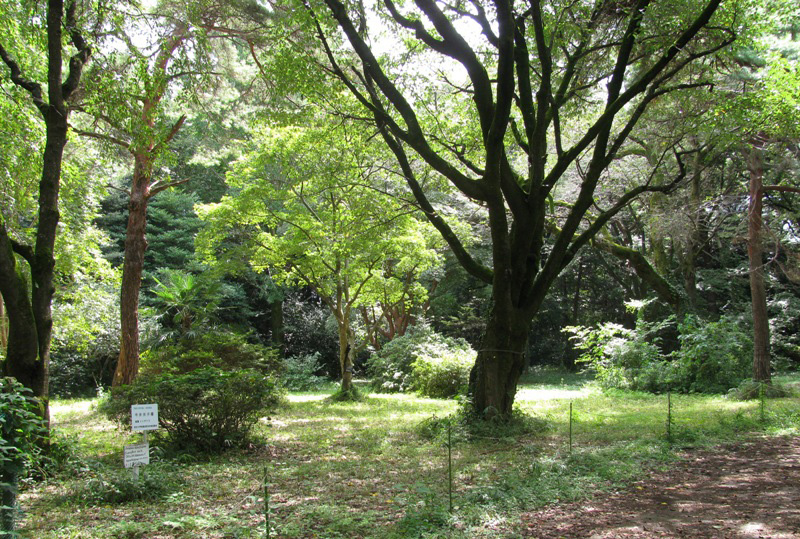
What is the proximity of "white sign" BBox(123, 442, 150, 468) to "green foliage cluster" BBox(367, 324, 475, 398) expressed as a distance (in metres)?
10.3

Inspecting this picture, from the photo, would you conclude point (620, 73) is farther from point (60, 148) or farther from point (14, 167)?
point (14, 167)

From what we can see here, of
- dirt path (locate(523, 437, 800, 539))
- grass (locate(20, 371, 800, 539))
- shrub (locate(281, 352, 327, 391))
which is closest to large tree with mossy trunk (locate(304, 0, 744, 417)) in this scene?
grass (locate(20, 371, 800, 539))

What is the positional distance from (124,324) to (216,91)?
5862mm

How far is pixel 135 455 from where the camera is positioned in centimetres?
512

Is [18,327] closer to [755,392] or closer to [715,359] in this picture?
[755,392]

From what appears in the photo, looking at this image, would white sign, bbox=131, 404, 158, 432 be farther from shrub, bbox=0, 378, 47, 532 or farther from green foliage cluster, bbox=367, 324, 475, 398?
green foliage cluster, bbox=367, 324, 475, 398

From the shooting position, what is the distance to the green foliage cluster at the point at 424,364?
1505 centimetres

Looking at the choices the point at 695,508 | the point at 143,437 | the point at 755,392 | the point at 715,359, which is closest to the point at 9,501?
the point at 143,437

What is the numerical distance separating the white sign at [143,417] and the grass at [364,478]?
0.47 m

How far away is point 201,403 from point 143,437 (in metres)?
1.43

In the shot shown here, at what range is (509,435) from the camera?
7938mm

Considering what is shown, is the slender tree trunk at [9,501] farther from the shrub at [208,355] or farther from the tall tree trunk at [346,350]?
the tall tree trunk at [346,350]

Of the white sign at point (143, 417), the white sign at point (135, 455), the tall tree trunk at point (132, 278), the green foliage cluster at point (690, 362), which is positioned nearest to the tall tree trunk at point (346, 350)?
the tall tree trunk at point (132, 278)

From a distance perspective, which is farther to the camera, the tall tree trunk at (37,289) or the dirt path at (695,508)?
the tall tree trunk at (37,289)
